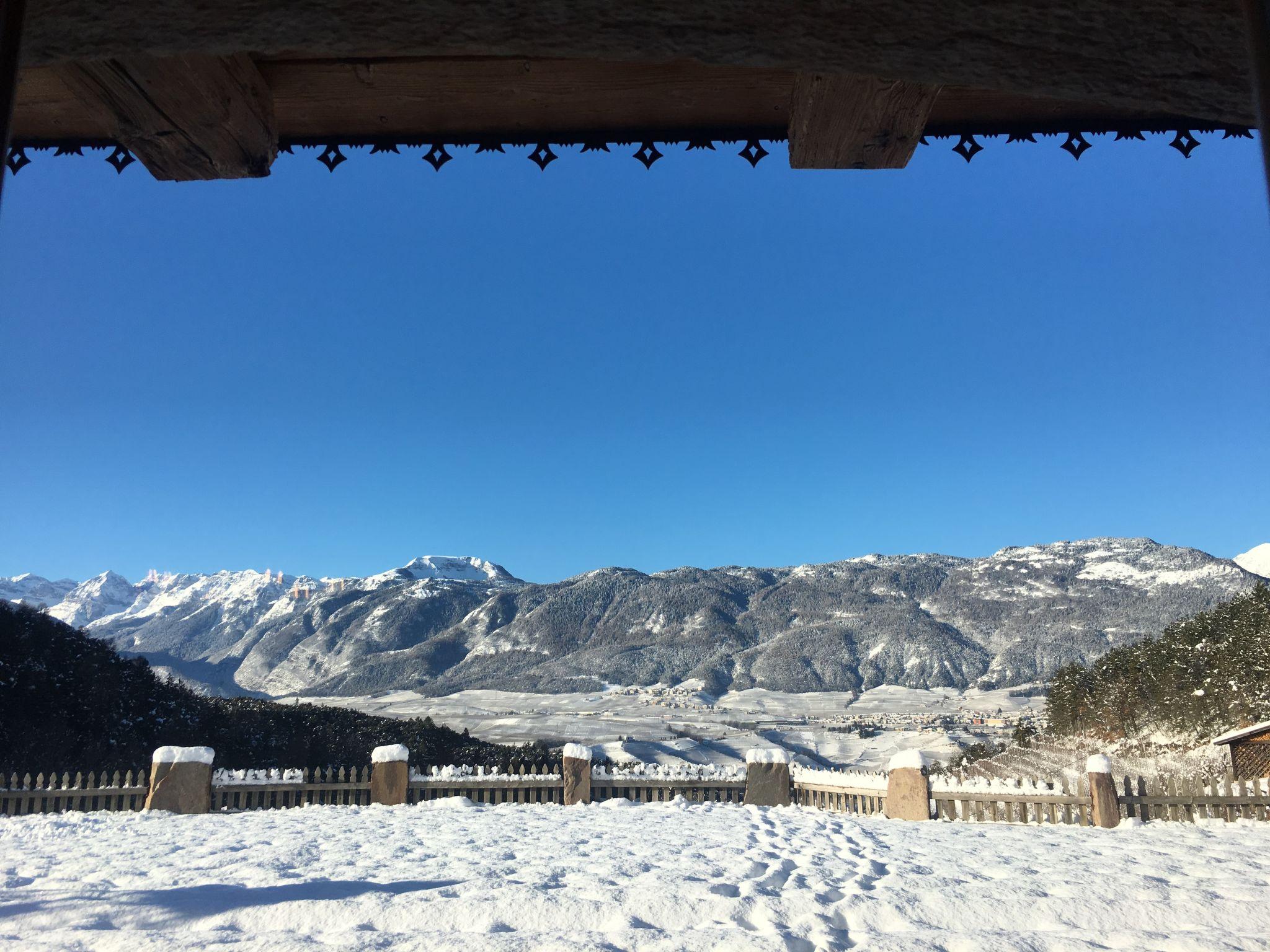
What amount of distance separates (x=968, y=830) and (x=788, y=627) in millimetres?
166679

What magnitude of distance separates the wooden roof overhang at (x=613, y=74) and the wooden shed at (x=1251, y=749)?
2245 centimetres

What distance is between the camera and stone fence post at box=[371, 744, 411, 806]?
1258cm

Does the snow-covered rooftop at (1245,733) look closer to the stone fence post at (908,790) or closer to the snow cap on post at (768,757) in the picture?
the stone fence post at (908,790)

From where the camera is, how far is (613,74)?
2.54 metres

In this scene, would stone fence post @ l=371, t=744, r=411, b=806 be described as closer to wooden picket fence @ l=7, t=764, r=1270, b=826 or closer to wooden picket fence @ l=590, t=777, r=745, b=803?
wooden picket fence @ l=7, t=764, r=1270, b=826

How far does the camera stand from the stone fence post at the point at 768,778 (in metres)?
13.1

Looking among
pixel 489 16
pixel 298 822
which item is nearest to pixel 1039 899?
pixel 489 16

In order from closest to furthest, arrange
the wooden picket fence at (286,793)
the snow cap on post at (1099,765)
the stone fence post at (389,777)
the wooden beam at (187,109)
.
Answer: the wooden beam at (187,109) → the snow cap on post at (1099,765) → the wooden picket fence at (286,793) → the stone fence post at (389,777)

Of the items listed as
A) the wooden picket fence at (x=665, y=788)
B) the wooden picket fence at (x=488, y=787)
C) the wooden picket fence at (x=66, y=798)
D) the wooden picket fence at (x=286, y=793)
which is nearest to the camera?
the wooden picket fence at (x=66, y=798)

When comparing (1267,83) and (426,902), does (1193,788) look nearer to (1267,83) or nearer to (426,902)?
(426,902)

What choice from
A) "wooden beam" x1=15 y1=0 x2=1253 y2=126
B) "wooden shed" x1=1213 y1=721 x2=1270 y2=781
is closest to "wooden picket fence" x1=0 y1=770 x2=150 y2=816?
"wooden beam" x1=15 y1=0 x2=1253 y2=126

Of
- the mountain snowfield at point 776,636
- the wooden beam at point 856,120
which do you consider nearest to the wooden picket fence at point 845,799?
the wooden beam at point 856,120

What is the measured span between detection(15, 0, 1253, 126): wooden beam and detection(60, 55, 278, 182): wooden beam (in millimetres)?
535

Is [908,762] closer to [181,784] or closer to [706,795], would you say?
[706,795]
